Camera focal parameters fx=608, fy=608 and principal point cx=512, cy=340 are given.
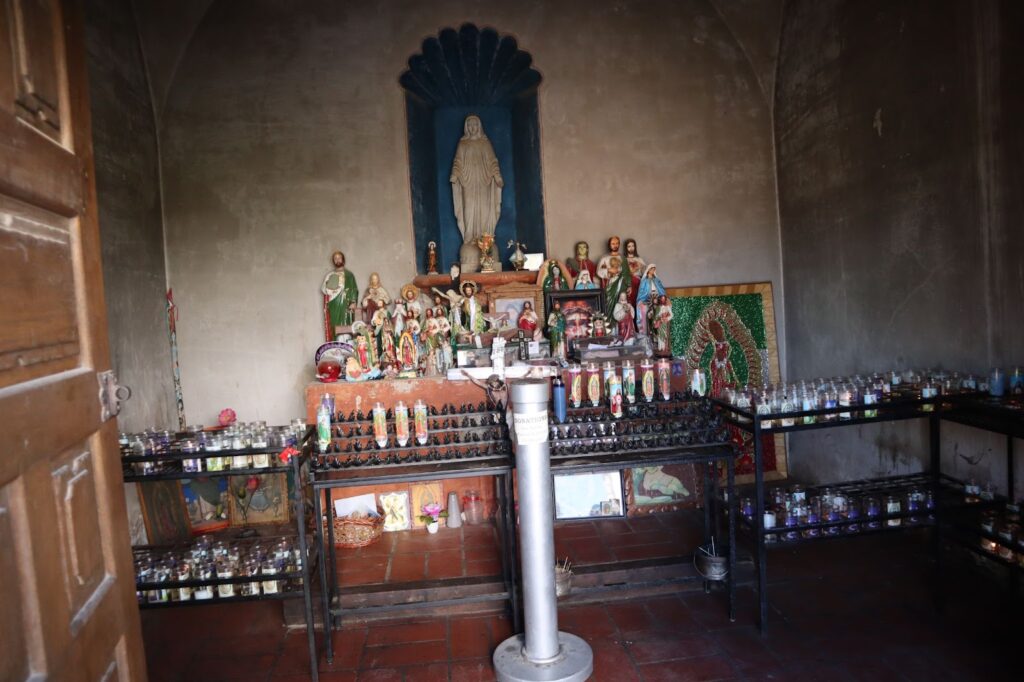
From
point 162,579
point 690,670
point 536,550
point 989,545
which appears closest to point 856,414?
point 989,545

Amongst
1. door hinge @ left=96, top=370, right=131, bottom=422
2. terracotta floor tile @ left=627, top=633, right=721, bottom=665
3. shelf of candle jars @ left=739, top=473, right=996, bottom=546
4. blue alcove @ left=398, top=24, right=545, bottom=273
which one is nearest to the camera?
door hinge @ left=96, top=370, right=131, bottom=422

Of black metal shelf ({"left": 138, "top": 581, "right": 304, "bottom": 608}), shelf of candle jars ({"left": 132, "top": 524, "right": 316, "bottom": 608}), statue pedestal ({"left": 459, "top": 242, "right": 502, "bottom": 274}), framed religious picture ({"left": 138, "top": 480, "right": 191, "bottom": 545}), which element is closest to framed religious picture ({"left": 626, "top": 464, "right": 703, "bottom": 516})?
shelf of candle jars ({"left": 132, "top": 524, "right": 316, "bottom": 608})

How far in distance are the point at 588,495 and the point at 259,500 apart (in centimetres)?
351

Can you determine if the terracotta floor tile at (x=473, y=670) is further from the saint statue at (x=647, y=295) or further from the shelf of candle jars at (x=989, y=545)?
the saint statue at (x=647, y=295)

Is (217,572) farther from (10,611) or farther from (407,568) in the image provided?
(10,611)

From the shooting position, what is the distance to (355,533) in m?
5.23

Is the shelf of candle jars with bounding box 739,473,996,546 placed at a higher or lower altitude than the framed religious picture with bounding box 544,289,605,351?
lower

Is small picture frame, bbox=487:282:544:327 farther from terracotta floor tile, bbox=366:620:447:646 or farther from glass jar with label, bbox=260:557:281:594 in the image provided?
glass jar with label, bbox=260:557:281:594

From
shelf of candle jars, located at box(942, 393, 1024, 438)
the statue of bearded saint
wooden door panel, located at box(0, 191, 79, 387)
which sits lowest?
shelf of candle jars, located at box(942, 393, 1024, 438)

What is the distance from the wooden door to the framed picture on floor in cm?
344

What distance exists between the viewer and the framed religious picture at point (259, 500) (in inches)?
246

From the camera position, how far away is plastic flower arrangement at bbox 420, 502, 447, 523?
545 cm

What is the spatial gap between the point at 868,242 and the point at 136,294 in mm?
7202

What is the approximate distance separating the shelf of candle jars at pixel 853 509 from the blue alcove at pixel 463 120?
180 inches
